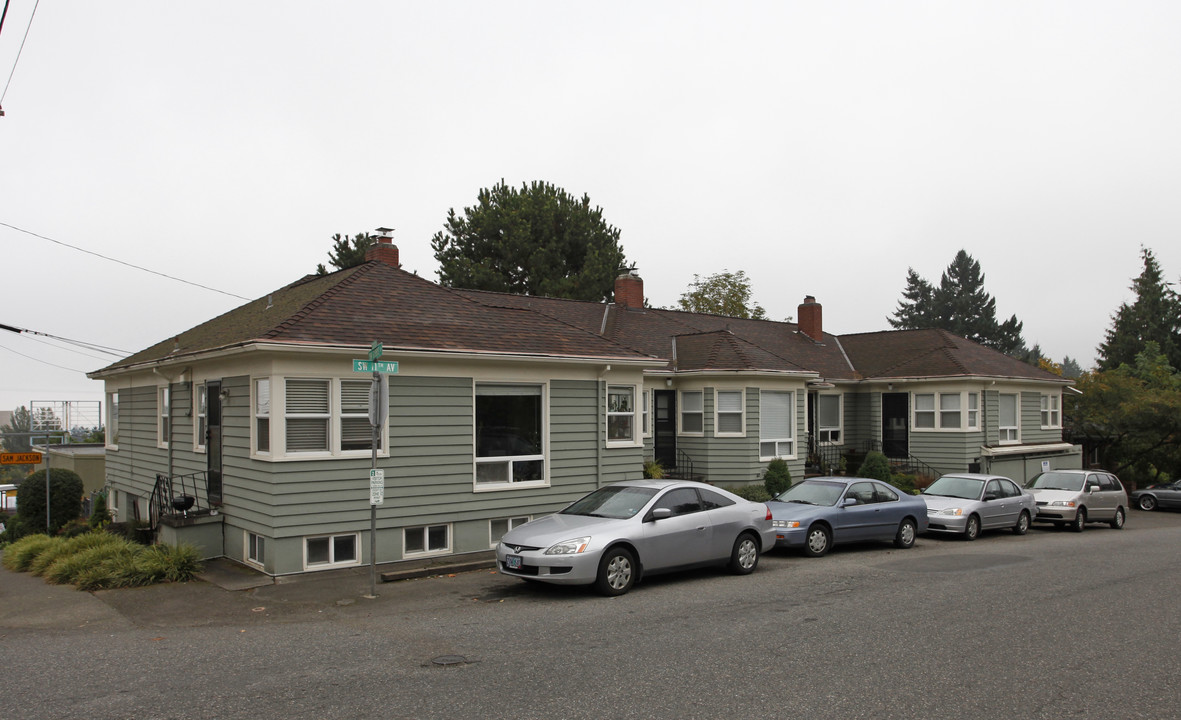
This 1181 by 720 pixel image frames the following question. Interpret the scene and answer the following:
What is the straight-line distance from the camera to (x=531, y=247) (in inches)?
1545

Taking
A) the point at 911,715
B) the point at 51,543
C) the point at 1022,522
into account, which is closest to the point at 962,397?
the point at 1022,522

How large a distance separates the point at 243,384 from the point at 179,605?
3.75m

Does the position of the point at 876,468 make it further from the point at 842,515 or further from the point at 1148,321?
the point at 1148,321

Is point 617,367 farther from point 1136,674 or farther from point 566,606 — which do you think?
point 1136,674

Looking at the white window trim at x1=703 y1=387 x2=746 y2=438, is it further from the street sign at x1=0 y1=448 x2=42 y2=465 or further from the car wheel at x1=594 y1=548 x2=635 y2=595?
the street sign at x1=0 y1=448 x2=42 y2=465

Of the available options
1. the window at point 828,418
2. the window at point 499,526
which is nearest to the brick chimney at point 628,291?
the window at point 828,418

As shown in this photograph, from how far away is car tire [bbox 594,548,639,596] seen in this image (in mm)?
10336

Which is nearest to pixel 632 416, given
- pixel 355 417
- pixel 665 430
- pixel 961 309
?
pixel 665 430

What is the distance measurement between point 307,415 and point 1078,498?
18703 millimetres

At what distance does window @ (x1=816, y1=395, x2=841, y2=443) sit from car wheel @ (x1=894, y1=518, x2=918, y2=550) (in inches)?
474

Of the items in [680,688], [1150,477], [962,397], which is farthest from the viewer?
[1150,477]

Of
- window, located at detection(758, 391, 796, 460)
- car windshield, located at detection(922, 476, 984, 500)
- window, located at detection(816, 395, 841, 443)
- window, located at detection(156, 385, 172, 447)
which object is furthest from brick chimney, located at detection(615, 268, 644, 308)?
window, located at detection(156, 385, 172, 447)

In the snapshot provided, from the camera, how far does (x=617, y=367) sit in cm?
1628

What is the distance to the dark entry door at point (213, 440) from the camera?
13922 mm
